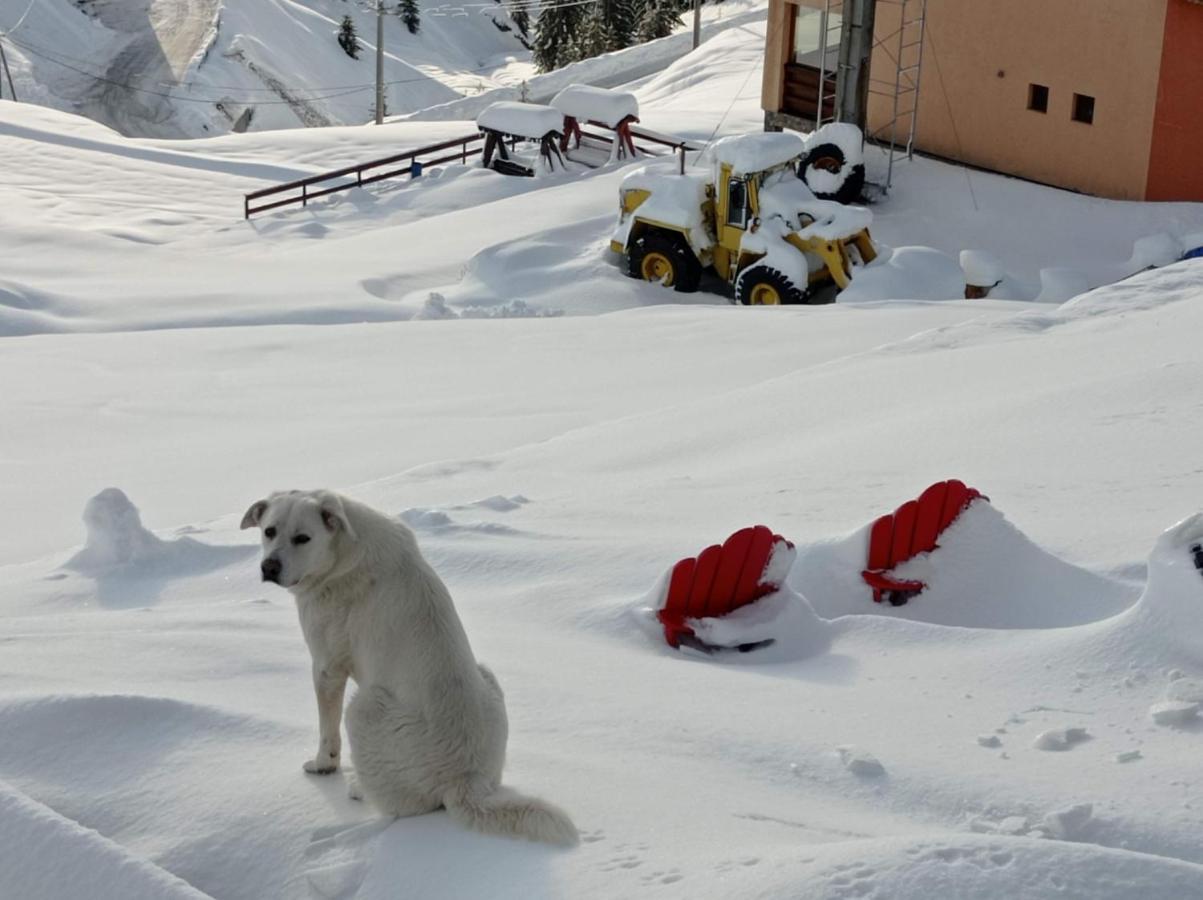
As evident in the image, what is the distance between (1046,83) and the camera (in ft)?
63.7

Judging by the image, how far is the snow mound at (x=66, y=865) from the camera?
131 inches

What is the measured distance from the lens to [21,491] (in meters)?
8.91

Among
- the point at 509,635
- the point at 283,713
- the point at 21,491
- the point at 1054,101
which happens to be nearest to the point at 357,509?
the point at 283,713

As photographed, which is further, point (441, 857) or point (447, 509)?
point (447, 509)

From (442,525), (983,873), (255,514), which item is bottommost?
(442,525)

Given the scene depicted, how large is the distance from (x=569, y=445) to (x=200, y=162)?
22073 millimetres

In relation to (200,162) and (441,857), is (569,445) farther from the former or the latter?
(200,162)

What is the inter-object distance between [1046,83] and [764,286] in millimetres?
6164

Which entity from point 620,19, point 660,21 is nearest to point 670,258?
point 660,21

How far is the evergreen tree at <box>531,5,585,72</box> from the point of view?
189 ft

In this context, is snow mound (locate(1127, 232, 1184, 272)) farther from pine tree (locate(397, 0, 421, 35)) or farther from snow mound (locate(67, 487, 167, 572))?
pine tree (locate(397, 0, 421, 35))

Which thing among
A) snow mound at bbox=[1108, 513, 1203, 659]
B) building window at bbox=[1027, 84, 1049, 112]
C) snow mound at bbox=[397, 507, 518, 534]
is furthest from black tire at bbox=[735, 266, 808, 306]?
snow mound at bbox=[1108, 513, 1203, 659]

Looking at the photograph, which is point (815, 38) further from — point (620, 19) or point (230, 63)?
point (230, 63)

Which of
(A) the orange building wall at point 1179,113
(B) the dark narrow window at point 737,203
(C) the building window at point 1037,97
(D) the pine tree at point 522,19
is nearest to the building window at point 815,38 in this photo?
(C) the building window at point 1037,97
